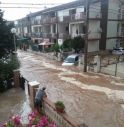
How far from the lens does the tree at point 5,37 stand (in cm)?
1390

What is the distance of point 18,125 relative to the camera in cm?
578

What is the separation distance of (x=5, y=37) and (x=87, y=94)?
717 centimetres

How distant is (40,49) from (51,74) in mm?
20237

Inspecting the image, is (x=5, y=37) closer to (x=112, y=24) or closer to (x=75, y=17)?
(x=75, y=17)

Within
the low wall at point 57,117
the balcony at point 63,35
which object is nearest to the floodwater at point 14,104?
the low wall at point 57,117

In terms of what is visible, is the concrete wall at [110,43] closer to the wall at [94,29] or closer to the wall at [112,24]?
the wall at [112,24]

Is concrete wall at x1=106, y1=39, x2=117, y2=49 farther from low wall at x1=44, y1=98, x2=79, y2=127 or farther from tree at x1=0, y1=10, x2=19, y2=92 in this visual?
low wall at x1=44, y1=98, x2=79, y2=127

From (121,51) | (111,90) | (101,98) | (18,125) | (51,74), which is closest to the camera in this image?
(18,125)

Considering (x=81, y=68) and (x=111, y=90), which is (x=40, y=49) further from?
(x=111, y=90)

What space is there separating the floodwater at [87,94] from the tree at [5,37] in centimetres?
425

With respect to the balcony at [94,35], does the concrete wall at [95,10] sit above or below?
above

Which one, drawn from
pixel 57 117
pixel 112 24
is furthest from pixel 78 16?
pixel 57 117

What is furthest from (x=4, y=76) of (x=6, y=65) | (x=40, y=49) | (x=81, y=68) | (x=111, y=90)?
(x=40, y=49)

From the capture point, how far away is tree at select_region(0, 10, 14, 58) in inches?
547
